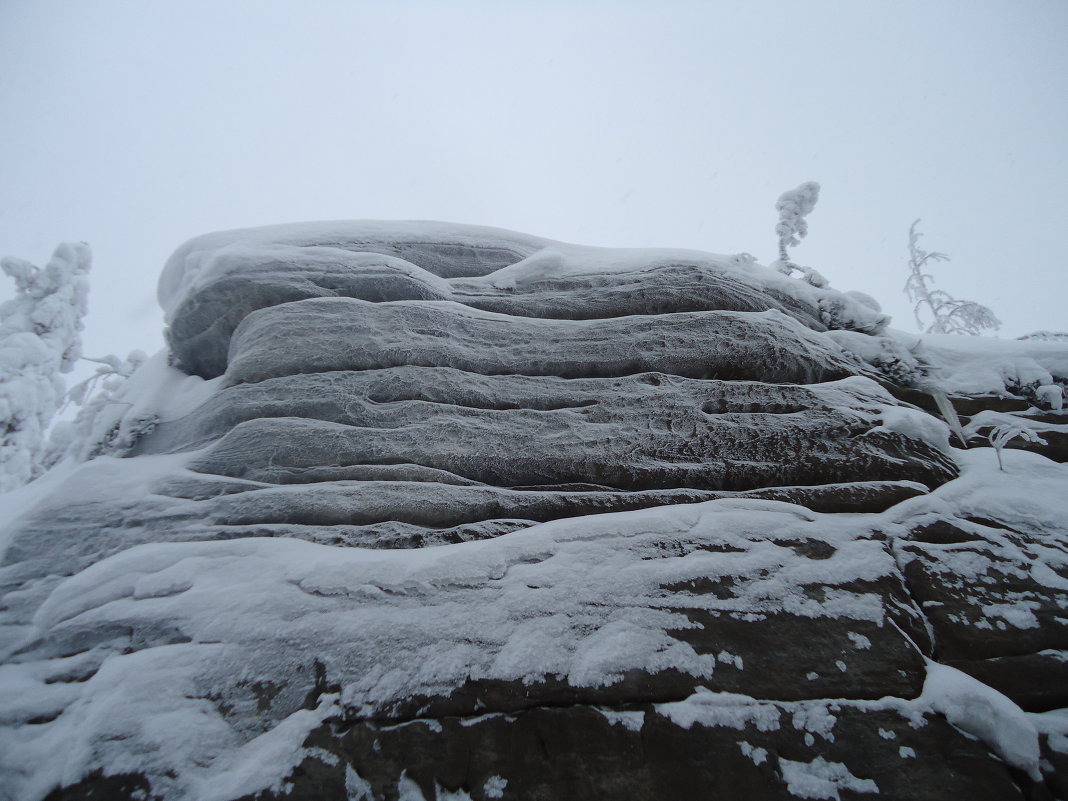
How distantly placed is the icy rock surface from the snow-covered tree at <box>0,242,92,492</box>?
785cm

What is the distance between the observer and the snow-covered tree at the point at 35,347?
9.09 meters

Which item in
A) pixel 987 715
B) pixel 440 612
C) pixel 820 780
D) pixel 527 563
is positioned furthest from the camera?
pixel 527 563

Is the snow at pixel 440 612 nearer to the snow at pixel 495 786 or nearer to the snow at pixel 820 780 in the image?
the snow at pixel 820 780

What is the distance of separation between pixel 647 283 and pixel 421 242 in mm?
2629

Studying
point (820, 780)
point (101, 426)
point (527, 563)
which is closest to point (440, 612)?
point (527, 563)

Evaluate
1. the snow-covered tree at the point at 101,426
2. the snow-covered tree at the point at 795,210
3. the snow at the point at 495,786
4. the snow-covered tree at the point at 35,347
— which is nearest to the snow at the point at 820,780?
the snow at the point at 495,786

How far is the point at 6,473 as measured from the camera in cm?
889

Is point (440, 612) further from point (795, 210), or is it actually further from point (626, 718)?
point (795, 210)

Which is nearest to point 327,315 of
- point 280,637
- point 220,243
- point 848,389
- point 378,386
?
point 378,386

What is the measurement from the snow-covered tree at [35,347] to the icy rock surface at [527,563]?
7850 millimetres

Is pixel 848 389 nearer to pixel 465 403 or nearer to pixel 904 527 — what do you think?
pixel 904 527

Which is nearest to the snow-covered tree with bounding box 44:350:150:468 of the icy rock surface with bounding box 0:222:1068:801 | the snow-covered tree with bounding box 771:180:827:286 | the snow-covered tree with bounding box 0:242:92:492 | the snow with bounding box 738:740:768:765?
the icy rock surface with bounding box 0:222:1068:801

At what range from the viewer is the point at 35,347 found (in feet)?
31.5

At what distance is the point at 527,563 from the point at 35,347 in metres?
12.9
